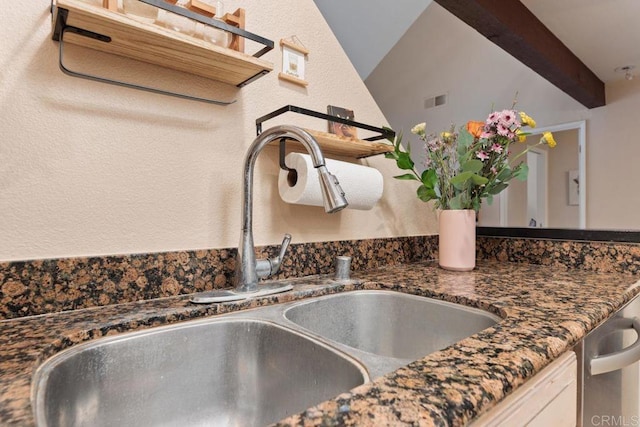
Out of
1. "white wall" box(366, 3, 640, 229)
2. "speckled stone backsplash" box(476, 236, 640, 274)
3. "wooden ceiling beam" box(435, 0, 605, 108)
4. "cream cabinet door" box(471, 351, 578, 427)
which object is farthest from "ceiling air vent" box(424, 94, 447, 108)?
"cream cabinet door" box(471, 351, 578, 427)

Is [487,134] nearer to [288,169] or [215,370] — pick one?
[288,169]

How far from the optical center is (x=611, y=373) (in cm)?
72

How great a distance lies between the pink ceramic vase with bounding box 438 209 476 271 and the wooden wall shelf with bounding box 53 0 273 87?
30.5 inches

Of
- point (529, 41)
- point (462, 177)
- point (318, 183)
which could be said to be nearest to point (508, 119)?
point (462, 177)

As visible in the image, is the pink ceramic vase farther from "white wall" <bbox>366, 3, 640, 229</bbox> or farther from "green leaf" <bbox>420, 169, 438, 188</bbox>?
"white wall" <bbox>366, 3, 640, 229</bbox>

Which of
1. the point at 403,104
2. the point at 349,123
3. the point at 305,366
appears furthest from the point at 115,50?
the point at 403,104

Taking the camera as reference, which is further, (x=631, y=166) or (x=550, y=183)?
(x=550, y=183)

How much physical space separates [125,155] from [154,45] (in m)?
0.23

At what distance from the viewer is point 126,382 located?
0.58 m

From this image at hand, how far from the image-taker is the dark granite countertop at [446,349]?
0.34 m

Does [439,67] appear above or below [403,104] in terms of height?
above

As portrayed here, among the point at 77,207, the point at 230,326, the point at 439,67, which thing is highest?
the point at 439,67

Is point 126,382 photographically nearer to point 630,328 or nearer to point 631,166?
point 630,328

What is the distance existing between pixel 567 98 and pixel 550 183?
3.04ft
